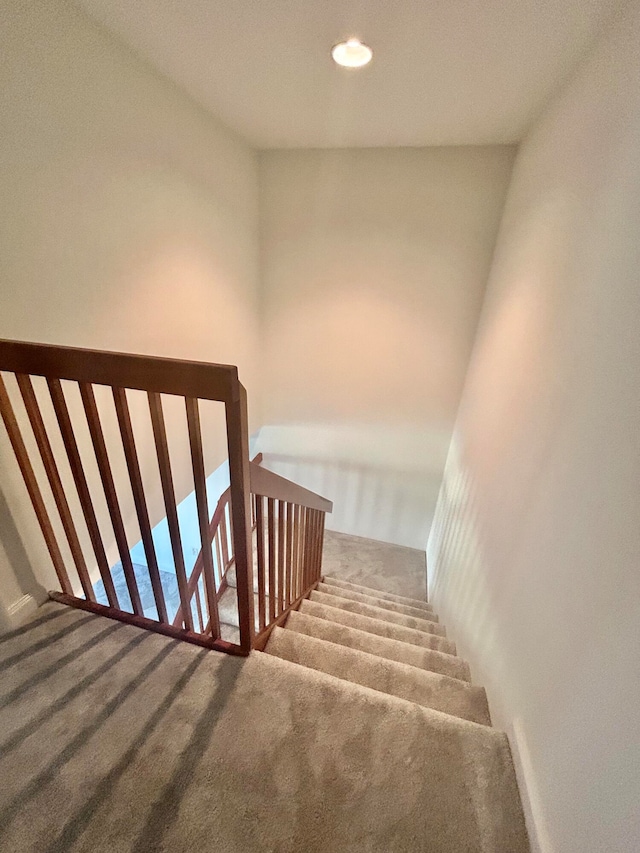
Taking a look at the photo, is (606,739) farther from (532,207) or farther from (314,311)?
(314,311)

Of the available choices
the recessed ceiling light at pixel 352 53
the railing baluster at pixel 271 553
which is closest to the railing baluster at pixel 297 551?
the railing baluster at pixel 271 553

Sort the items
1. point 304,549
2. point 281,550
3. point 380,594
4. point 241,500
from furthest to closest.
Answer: point 380,594, point 304,549, point 281,550, point 241,500

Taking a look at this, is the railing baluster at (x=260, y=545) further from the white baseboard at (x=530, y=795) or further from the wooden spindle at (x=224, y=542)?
the wooden spindle at (x=224, y=542)

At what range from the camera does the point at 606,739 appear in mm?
776

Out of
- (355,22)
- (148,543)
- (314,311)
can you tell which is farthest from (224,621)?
(355,22)

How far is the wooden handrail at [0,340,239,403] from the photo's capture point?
3.34 ft

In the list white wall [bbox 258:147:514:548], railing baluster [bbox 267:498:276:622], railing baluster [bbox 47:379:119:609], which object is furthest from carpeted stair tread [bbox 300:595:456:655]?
white wall [bbox 258:147:514:548]

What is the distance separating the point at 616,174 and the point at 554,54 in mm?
783

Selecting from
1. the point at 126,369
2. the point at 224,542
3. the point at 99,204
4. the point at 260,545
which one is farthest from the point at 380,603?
the point at 99,204

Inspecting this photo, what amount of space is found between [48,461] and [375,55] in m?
1.99

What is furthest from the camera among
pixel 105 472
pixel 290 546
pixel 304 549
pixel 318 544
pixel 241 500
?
pixel 318 544

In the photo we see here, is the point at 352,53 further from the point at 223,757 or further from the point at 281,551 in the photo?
the point at 223,757

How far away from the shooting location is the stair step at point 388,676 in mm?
1517

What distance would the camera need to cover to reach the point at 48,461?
1372 millimetres
